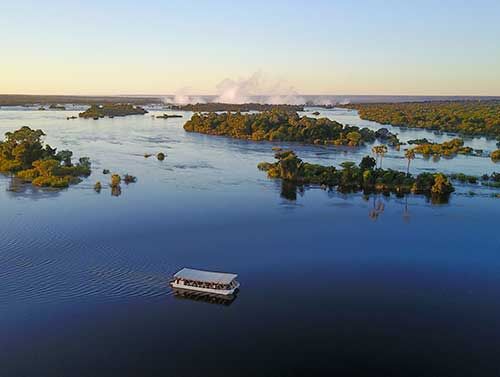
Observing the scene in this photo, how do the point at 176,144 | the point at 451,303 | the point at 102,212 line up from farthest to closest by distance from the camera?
the point at 176,144, the point at 102,212, the point at 451,303

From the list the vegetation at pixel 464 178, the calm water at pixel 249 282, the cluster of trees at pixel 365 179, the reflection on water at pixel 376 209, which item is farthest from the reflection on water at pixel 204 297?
the vegetation at pixel 464 178

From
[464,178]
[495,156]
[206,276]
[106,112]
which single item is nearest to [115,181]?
[206,276]

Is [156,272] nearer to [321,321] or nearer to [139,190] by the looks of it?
[321,321]

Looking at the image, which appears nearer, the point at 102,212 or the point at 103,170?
the point at 102,212

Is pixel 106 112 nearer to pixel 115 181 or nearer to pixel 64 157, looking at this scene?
pixel 64 157

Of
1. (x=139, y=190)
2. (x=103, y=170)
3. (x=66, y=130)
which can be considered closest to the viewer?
(x=139, y=190)

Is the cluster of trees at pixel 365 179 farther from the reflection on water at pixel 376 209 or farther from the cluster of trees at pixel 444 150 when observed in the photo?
the cluster of trees at pixel 444 150

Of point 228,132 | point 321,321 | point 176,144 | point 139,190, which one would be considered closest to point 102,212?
point 139,190

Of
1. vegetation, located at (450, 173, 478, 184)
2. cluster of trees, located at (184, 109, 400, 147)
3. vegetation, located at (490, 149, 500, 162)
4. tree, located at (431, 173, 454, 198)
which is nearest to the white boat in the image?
tree, located at (431, 173, 454, 198)
